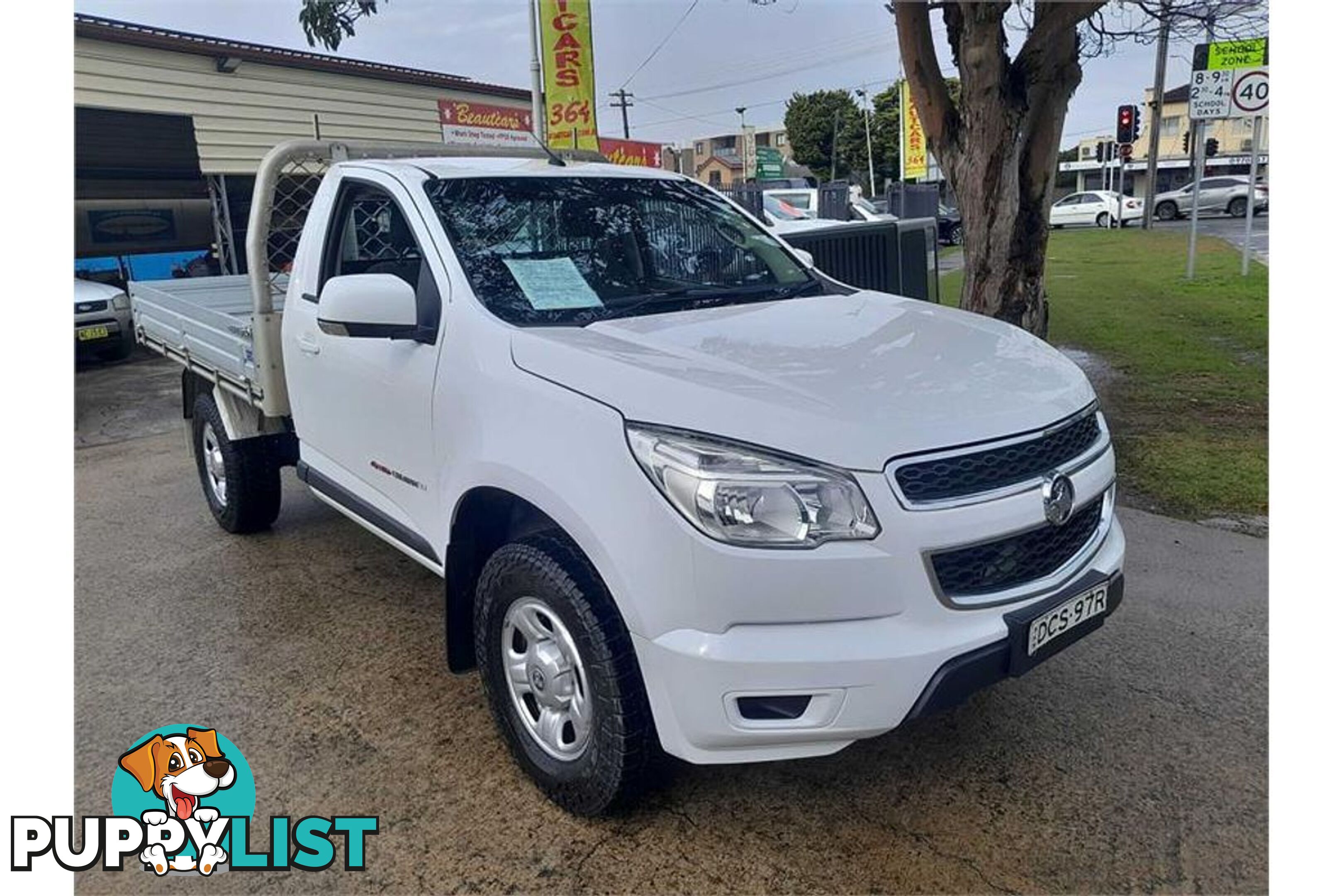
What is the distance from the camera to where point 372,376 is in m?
3.52

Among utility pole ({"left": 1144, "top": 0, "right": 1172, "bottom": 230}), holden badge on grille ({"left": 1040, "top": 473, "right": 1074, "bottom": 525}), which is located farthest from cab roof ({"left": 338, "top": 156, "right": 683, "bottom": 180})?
utility pole ({"left": 1144, "top": 0, "right": 1172, "bottom": 230})

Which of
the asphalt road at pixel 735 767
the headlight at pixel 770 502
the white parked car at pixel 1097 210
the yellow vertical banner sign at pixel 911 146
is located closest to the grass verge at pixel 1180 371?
the asphalt road at pixel 735 767

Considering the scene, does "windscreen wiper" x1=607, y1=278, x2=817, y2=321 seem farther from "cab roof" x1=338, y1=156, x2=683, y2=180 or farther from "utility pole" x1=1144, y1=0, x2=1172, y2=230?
"utility pole" x1=1144, y1=0, x2=1172, y2=230

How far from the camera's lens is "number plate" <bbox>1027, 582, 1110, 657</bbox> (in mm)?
2480

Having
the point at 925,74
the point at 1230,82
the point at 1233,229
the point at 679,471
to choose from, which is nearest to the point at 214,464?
the point at 679,471

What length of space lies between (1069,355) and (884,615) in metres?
7.52

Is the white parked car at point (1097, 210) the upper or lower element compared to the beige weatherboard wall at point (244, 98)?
upper

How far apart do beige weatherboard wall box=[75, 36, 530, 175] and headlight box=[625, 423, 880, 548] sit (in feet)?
36.0

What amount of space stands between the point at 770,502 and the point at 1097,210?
113 ft

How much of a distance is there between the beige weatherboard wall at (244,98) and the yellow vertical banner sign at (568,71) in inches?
105

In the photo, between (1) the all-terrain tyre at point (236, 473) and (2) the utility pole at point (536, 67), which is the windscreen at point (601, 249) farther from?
(2) the utility pole at point (536, 67)

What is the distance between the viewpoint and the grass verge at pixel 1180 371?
18.3ft

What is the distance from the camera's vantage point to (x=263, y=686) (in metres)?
3.67

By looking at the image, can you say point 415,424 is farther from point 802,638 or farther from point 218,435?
point 218,435
